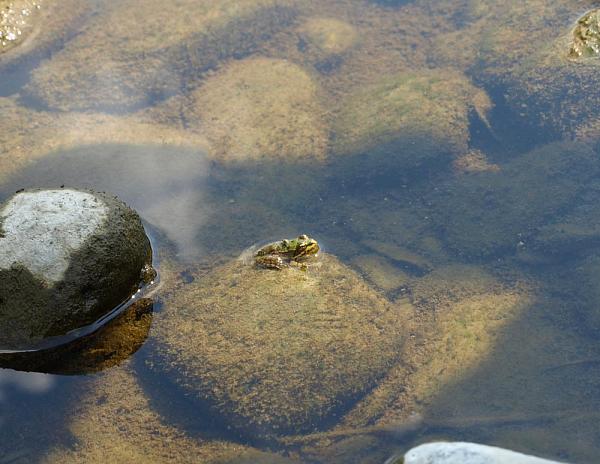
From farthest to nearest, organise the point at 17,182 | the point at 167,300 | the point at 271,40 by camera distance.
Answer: the point at 271,40 → the point at 17,182 → the point at 167,300

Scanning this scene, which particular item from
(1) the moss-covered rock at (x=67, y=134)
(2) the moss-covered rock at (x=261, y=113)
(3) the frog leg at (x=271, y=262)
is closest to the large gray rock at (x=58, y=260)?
(3) the frog leg at (x=271, y=262)

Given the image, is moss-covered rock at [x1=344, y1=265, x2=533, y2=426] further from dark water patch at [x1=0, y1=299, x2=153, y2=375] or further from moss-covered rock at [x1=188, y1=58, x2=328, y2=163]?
moss-covered rock at [x1=188, y1=58, x2=328, y2=163]

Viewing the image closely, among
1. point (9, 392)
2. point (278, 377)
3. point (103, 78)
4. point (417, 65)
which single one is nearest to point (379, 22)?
point (417, 65)

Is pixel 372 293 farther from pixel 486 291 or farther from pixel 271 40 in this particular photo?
pixel 271 40

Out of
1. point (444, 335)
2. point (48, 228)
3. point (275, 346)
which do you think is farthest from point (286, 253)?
point (48, 228)

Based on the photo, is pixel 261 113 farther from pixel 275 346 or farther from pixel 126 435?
pixel 126 435

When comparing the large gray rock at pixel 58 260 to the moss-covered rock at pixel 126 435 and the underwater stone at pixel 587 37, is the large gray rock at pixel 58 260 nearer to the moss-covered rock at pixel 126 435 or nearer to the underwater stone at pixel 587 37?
the moss-covered rock at pixel 126 435
